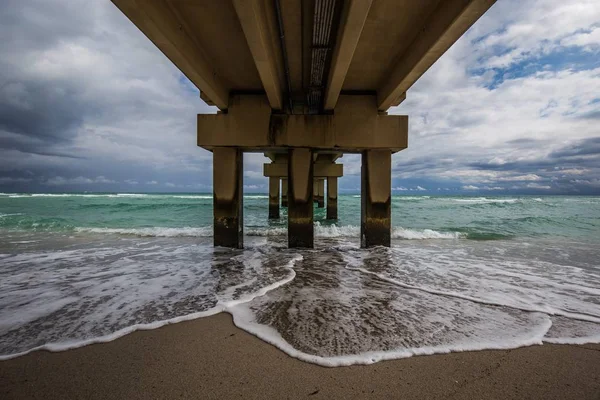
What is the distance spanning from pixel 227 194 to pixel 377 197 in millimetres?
3864

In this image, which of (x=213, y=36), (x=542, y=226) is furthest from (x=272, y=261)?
(x=542, y=226)

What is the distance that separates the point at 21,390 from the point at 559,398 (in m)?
3.34

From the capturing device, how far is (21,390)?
1799mm

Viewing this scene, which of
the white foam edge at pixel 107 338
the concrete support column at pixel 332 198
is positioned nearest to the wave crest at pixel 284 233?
the concrete support column at pixel 332 198

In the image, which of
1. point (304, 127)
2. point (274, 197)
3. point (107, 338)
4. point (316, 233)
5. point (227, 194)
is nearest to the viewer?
point (107, 338)

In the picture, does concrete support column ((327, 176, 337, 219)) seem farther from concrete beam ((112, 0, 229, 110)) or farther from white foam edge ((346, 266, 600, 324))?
white foam edge ((346, 266, 600, 324))

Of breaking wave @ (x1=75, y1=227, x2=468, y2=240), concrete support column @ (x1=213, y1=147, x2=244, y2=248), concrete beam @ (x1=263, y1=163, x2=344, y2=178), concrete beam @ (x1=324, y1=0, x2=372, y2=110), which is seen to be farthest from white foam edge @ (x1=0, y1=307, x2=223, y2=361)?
concrete beam @ (x1=263, y1=163, x2=344, y2=178)

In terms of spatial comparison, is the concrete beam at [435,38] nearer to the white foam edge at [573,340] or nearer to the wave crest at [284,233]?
the white foam edge at [573,340]

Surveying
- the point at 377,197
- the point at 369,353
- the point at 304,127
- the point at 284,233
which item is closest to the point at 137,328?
the point at 369,353

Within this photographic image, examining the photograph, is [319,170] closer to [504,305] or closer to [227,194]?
[227,194]

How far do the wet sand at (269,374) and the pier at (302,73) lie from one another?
359 centimetres

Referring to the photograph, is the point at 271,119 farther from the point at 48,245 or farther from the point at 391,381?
the point at 48,245

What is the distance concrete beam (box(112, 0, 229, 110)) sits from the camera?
340 centimetres

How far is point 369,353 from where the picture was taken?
223 cm
